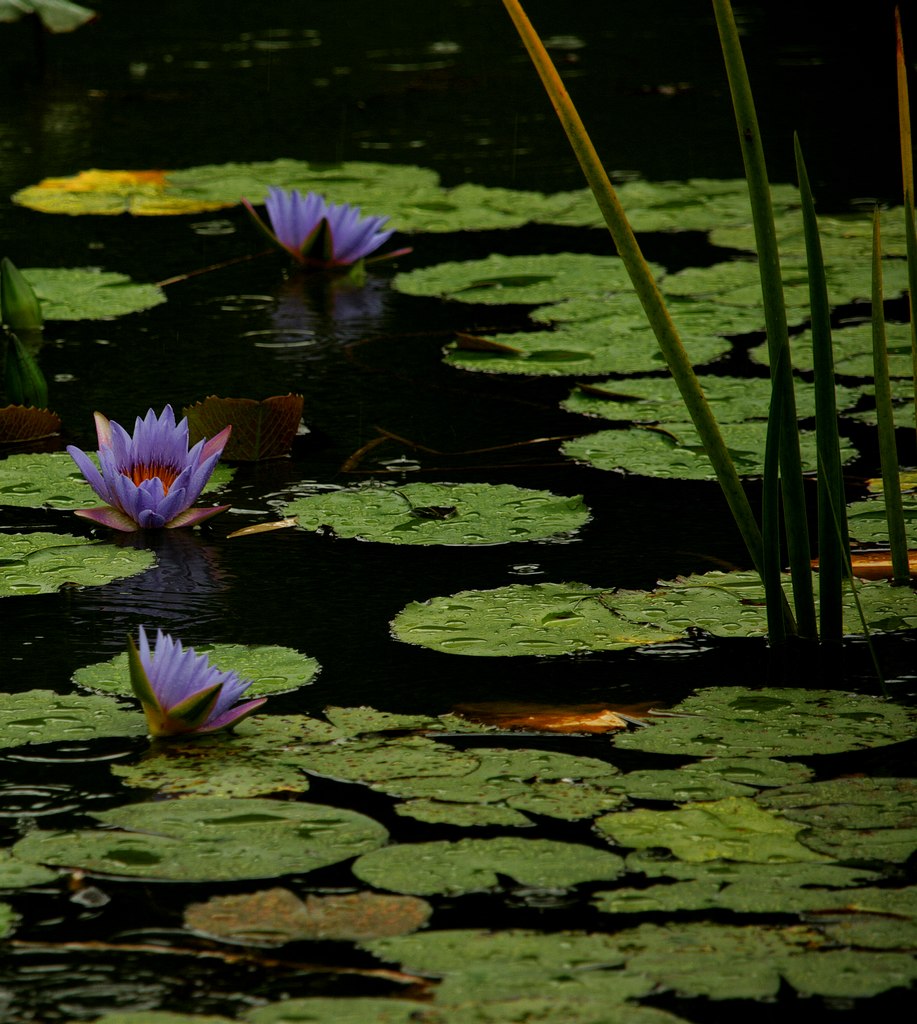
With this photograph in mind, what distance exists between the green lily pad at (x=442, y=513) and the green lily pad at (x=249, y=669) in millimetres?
366

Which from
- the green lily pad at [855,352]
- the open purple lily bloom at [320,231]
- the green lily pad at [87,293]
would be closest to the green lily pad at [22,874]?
the green lily pad at [855,352]

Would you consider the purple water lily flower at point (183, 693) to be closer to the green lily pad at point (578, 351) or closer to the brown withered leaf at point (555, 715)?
the brown withered leaf at point (555, 715)

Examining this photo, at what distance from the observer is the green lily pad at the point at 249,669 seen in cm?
150

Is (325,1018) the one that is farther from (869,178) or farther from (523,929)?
(869,178)

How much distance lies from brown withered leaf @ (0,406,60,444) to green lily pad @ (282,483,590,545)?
1.64ft

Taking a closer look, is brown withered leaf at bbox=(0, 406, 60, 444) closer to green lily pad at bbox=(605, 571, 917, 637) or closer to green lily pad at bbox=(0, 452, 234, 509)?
green lily pad at bbox=(0, 452, 234, 509)

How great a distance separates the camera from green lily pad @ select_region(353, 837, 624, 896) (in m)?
1.15

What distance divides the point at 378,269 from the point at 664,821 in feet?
7.74

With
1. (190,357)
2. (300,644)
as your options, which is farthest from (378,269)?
(300,644)

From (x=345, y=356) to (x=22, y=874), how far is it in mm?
1714

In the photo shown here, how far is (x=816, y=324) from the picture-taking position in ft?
4.92

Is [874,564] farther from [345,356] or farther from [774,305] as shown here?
[345,356]

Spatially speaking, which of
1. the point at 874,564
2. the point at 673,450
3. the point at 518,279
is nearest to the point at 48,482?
the point at 673,450

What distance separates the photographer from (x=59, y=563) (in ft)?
6.03
